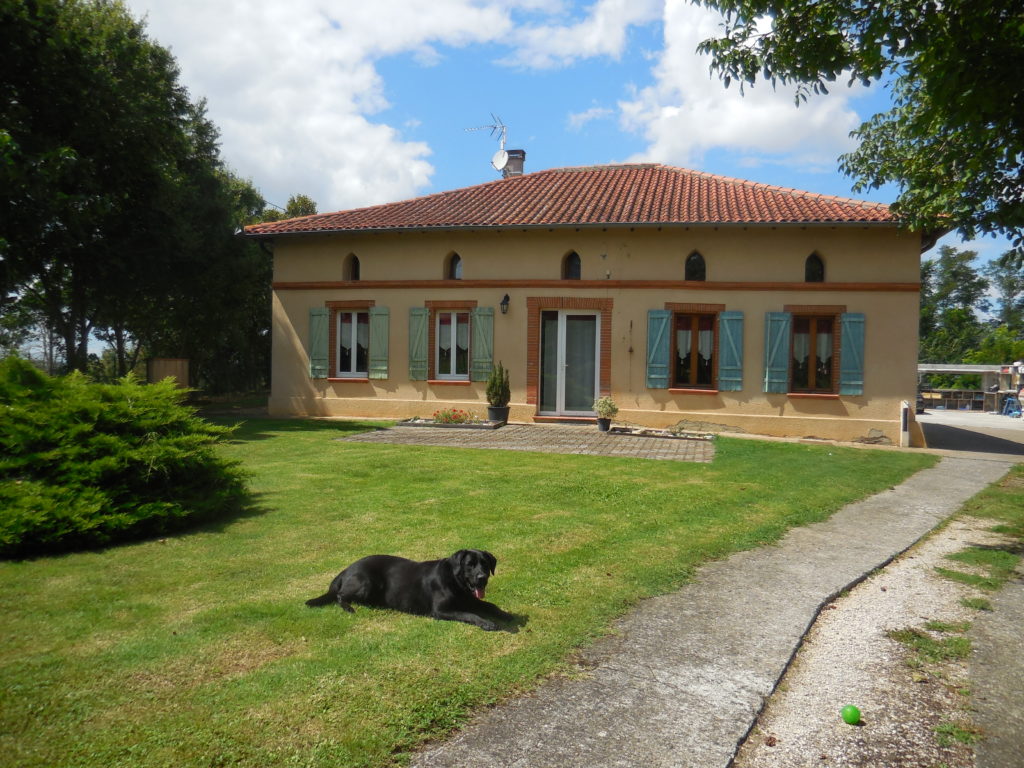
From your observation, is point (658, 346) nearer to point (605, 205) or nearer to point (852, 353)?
point (605, 205)

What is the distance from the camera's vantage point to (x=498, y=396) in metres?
15.3

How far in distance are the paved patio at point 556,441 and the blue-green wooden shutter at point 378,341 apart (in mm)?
2519

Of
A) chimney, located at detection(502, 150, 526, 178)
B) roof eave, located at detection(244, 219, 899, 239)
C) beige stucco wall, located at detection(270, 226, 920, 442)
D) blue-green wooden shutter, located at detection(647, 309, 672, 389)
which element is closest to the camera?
roof eave, located at detection(244, 219, 899, 239)

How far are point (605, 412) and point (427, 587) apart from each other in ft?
35.0

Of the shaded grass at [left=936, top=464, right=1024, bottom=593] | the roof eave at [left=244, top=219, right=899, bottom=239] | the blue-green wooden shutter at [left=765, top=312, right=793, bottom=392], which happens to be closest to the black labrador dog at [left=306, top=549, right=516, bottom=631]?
the shaded grass at [left=936, top=464, right=1024, bottom=593]

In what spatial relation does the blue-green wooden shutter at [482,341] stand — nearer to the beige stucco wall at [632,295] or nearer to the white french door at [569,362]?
the beige stucco wall at [632,295]

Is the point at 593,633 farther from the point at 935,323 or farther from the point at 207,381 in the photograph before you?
the point at 935,323

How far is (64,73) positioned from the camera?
13.2 metres

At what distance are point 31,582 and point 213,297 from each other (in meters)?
17.5

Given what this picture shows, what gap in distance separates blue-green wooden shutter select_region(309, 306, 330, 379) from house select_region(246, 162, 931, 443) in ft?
0.11

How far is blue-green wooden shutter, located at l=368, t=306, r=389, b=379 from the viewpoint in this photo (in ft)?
54.1

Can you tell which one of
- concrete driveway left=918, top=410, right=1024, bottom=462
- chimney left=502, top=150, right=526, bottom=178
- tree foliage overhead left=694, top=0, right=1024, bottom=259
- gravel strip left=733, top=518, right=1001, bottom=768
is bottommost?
concrete driveway left=918, top=410, right=1024, bottom=462

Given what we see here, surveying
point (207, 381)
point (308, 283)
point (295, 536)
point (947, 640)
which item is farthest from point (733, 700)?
point (207, 381)

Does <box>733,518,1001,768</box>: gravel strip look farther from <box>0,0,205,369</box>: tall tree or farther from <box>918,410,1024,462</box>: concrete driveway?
<box>0,0,205,369</box>: tall tree
